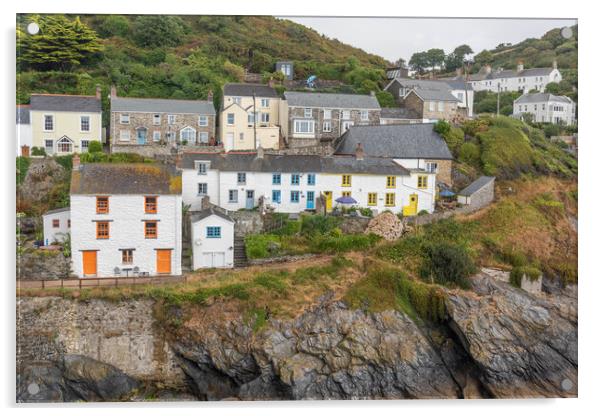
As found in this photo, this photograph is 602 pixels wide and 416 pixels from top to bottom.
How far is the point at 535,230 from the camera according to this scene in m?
17.8

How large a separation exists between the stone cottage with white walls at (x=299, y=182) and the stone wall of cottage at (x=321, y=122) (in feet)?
13.3

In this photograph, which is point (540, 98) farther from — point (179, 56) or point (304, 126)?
point (179, 56)

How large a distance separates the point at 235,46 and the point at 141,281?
19.2 metres

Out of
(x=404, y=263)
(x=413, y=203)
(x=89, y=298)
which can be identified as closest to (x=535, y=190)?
(x=413, y=203)

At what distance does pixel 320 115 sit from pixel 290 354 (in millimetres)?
12145

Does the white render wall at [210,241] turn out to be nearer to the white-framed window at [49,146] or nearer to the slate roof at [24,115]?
the white-framed window at [49,146]

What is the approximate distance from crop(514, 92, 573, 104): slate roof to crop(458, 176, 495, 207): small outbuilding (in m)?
9.65

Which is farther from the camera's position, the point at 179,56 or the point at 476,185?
the point at 179,56

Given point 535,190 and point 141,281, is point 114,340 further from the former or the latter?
point 535,190

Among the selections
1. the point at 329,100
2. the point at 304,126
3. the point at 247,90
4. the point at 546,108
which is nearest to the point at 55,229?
the point at 304,126

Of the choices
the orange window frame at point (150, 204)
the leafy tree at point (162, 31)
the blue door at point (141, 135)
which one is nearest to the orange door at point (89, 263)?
the orange window frame at point (150, 204)

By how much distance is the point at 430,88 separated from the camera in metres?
26.9

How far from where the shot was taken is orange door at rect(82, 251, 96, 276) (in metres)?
15.3

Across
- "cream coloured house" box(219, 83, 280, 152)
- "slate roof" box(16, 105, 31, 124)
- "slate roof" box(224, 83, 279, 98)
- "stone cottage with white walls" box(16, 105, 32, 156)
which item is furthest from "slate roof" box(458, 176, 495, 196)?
"slate roof" box(16, 105, 31, 124)
